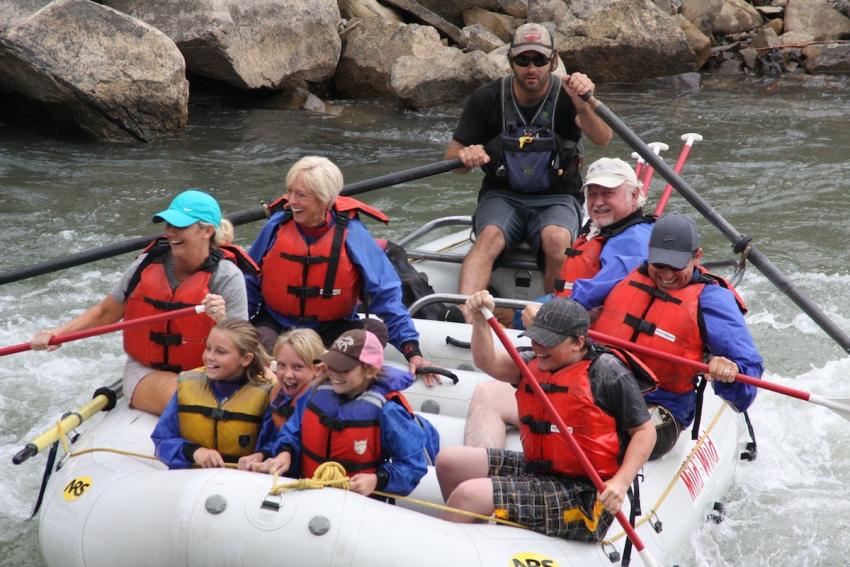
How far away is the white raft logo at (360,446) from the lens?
3.33 metres

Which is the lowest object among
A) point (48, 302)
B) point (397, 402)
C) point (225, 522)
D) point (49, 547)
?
point (48, 302)

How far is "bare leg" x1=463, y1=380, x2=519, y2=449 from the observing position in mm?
3912

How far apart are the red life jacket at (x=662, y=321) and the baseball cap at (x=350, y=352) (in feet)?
3.43

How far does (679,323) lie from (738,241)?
1.56 m

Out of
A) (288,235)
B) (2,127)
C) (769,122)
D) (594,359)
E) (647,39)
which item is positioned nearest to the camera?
(594,359)

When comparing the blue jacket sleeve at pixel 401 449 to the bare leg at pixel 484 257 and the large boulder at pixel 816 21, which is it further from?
the large boulder at pixel 816 21

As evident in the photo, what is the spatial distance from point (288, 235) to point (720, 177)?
19.1 feet

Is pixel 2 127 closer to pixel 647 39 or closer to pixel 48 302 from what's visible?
pixel 48 302

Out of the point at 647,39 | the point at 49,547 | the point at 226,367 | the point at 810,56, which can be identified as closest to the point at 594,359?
the point at 226,367

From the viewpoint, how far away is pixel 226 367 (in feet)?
11.6

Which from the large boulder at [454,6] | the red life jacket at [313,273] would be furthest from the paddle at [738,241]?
the large boulder at [454,6]

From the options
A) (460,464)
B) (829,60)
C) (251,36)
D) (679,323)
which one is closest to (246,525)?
(460,464)

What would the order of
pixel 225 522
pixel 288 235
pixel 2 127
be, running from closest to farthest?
pixel 225 522, pixel 288 235, pixel 2 127

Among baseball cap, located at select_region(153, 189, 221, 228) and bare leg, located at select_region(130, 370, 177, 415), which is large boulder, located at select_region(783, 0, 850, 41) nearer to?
baseball cap, located at select_region(153, 189, 221, 228)
